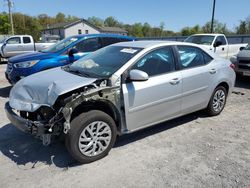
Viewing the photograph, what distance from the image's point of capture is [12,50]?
15938mm

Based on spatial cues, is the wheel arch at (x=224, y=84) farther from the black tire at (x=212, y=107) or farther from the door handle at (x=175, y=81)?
the door handle at (x=175, y=81)

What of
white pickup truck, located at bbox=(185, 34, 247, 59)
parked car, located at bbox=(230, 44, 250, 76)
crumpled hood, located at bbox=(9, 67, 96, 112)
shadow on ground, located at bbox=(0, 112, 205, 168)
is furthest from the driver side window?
white pickup truck, located at bbox=(185, 34, 247, 59)

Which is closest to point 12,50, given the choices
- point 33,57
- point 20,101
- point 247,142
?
point 33,57

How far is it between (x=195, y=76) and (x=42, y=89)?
2.68m

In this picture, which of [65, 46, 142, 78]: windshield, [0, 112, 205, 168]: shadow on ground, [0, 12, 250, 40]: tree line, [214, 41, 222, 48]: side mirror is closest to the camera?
[0, 112, 205, 168]: shadow on ground

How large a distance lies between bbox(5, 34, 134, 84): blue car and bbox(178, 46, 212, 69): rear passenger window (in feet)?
10.2

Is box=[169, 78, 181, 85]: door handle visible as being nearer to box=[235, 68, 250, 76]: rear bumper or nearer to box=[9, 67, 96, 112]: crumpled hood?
box=[9, 67, 96, 112]: crumpled hood

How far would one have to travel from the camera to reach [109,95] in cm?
345

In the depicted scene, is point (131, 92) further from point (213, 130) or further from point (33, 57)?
point (33, 57)

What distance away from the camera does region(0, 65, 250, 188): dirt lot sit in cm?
305

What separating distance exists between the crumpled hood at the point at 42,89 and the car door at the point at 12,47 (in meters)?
13.5

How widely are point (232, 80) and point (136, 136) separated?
8.77ft

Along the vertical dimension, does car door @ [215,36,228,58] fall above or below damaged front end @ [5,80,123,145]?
above

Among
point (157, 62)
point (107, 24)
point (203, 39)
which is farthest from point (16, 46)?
point (107, 24)
